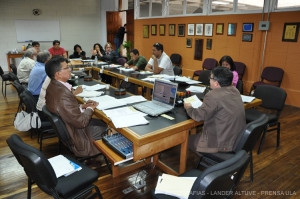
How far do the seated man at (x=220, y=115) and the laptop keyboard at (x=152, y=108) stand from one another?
0.88ft

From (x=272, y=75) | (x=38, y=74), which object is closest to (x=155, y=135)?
(x=38, y=74)

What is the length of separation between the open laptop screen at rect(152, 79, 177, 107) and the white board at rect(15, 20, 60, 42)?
8.64 m

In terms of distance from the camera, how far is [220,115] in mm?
1980

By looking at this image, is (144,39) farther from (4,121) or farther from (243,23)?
(4,121)

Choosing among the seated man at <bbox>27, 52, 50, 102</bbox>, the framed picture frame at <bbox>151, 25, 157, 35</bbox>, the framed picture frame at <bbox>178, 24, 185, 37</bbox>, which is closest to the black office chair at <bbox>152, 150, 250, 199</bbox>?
the seated man at <bbox>27, 52, 50, 102</bbox>

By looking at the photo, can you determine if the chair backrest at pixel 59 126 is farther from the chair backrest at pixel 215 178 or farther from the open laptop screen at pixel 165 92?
the chair backrest at pixel 215 178

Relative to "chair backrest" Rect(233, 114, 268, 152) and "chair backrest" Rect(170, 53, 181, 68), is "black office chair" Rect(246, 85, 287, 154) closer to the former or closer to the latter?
"chair backrest" Rect(233, 114, 268, 152)

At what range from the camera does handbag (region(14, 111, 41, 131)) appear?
9.48ft

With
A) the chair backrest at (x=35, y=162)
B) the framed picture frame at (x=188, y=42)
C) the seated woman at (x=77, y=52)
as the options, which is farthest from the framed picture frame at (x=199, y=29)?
the chair backrest at (x=35, y=162)

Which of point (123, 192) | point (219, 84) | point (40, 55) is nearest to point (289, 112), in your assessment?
point (219, 84)

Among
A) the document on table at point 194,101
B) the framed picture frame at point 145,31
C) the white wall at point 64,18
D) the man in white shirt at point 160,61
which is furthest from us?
the white wall at point 64,18

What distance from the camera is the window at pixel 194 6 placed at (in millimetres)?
6639

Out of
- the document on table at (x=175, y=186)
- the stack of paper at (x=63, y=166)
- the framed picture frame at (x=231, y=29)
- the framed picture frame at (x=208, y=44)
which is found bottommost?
the stack of paper at (x=63, y=166)

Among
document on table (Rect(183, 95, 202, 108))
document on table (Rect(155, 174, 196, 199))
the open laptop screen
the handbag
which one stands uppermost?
the open laptop screen
